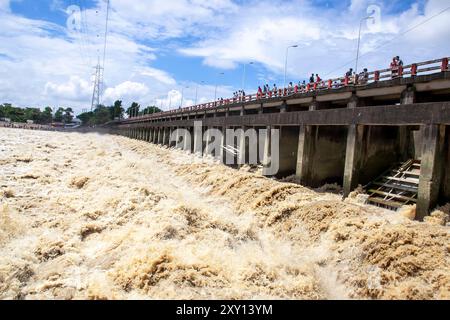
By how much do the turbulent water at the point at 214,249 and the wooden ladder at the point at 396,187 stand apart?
123cm

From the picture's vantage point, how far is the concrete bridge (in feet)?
44.2

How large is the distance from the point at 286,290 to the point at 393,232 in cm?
389

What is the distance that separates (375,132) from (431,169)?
20.6 ft

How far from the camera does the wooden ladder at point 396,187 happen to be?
15.8m

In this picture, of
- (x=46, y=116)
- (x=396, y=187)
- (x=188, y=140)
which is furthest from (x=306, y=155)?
(x=46, y=116)

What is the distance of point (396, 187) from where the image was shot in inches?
677

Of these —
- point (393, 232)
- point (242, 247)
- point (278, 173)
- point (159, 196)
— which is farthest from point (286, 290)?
point (278, 173)

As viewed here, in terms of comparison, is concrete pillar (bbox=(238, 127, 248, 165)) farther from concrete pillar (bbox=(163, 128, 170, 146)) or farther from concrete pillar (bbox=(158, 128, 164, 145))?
concrete pillar (bbox=(158, 128, 164, 145))

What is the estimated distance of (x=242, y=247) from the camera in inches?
460

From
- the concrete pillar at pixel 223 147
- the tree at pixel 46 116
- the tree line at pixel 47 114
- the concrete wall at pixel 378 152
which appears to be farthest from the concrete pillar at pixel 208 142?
the tree at pixel 46 116

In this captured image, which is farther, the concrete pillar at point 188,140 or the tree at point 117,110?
the tree at point 117,110

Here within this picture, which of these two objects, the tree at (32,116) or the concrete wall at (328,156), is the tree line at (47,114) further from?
→ the concrete wall at (328,156)

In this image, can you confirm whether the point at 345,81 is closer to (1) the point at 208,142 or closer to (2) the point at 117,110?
(1) the point at 208,142

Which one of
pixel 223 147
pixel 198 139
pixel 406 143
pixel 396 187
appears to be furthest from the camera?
pixel 198 139
